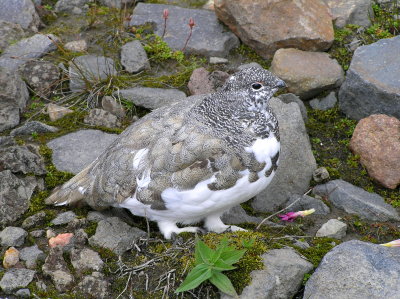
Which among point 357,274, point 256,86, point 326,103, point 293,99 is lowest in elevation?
point 326,103

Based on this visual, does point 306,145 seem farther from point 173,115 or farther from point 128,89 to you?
point 128,89

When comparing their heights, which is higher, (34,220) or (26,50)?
(26,50)

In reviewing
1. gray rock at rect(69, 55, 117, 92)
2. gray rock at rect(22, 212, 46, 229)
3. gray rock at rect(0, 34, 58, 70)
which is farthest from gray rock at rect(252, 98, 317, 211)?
gray rock at rect(0, 34, 58, 70)

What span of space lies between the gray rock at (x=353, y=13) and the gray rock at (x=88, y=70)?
8.36 ft

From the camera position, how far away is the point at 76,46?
683 cm

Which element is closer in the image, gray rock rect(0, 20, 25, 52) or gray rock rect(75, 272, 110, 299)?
gray rock rect(75, 272, 110, 299)

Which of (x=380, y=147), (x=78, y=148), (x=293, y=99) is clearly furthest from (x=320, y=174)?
(x=78, y=148)

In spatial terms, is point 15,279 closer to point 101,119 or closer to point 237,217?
point 237,217

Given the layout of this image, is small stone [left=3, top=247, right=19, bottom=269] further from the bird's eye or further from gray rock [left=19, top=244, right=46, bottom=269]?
the bird's eye

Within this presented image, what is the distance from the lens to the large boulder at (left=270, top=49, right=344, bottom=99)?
6160mm

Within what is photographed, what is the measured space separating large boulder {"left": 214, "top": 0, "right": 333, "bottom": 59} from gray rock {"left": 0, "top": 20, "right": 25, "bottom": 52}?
233cm

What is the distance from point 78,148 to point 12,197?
88cm

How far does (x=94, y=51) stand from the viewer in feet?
22.4

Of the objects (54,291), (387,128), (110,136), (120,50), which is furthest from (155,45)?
(54,291)
